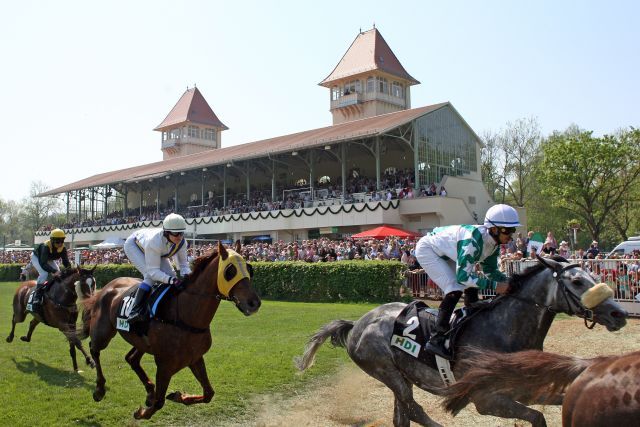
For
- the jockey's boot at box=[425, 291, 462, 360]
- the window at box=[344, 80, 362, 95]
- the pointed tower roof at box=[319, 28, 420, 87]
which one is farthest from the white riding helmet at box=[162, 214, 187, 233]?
the window at box=[344, 80, 362, 95]

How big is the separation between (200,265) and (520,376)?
3.73m

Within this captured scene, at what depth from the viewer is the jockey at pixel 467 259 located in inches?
190

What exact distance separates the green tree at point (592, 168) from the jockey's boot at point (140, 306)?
33.3 metres

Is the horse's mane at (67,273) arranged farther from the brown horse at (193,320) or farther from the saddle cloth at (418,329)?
the saddle cloth at (418,329)

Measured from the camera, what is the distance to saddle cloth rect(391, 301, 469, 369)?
4932 millimetres

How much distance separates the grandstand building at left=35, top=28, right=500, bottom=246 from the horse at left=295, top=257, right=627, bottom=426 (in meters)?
24.4

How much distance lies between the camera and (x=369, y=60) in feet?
155

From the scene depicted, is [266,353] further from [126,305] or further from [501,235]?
[501,235]

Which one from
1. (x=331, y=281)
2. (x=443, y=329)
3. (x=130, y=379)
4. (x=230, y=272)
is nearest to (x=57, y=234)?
(x=130, y=379)

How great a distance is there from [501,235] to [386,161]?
3410cm

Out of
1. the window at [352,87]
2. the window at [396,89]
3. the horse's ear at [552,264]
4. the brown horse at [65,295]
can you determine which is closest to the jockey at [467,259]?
the horse's ear at [552,264]

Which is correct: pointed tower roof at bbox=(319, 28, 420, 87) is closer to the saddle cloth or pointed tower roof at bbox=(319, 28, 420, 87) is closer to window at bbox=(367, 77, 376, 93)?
window at bbox=(367, 77, 376, 93)

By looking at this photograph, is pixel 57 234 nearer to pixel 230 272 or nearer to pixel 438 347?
pixel 230 272

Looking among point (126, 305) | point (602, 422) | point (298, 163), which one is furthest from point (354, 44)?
point (602, 422)
